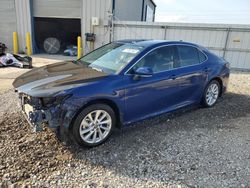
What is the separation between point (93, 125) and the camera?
338 cm

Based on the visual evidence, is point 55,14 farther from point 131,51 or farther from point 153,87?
point 153,87

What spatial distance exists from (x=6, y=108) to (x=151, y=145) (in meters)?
3.12

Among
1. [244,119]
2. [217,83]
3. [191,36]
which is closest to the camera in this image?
[244,119]

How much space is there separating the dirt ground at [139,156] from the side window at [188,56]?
1126 millimetres

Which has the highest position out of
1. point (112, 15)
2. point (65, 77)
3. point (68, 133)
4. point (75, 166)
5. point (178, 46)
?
point (112, 15)

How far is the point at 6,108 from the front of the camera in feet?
15.7

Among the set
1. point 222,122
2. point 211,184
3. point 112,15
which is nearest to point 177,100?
point 222,122

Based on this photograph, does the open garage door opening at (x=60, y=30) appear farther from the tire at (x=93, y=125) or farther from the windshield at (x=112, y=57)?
the tire at (x=93, y=125)

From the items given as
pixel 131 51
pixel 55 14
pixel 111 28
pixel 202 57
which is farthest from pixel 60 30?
pixel 131 51

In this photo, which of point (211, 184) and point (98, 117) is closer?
point (211, 184)

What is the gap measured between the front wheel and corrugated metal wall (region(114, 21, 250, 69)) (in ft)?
21.3

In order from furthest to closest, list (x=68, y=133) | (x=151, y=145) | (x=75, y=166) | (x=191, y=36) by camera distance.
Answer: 1. (x=191, y=36)
2. (x=151, y=145)
3. (x=68, y=133)
4. (x=75, y=166)

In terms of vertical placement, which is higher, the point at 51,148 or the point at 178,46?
the point at 178,46

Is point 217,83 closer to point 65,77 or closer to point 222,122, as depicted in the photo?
point 222,122
